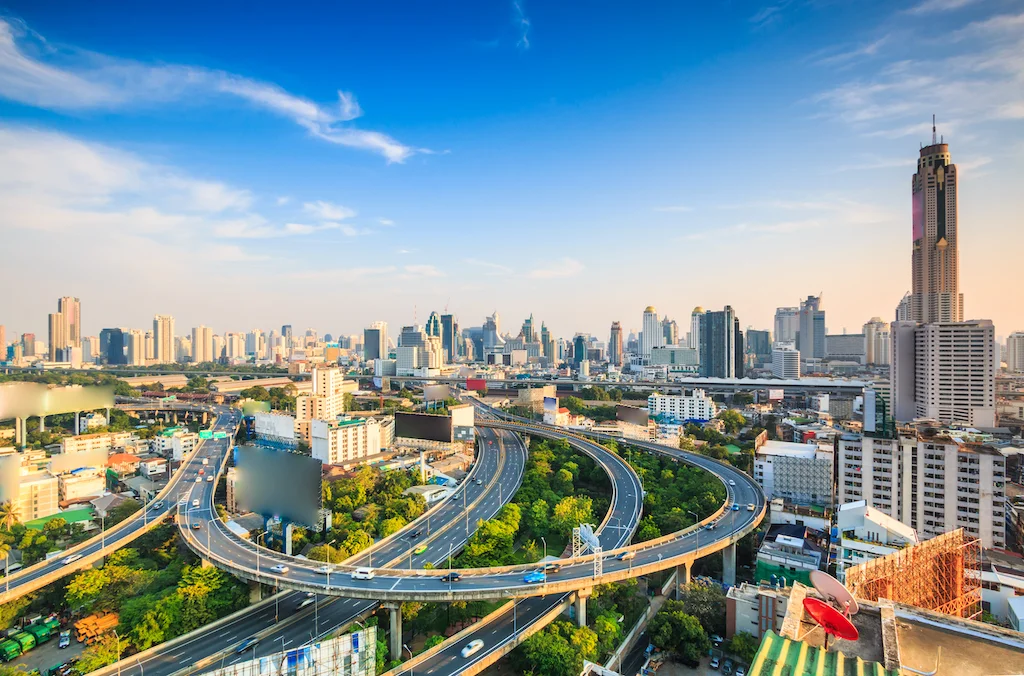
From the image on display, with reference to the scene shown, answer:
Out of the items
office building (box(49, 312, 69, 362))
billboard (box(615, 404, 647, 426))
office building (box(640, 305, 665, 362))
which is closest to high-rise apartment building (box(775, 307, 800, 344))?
office building (box(640, 305, 665, 362))

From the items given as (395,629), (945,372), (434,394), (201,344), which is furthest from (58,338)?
(945,372)

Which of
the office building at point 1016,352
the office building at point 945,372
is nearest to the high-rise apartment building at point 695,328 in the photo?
the office building at point 1016,352

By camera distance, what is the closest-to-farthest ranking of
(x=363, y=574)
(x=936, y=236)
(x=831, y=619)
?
(x=831, y=619), (x=363, y=574), (x=936, y=236)

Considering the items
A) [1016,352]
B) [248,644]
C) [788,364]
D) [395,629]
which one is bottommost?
[248,644]

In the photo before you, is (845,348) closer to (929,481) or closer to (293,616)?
(929,481)

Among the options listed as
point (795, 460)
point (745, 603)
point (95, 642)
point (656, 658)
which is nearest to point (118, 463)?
point (95, 642)

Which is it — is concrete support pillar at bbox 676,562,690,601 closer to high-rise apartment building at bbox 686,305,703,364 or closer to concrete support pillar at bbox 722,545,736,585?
concrete support pillar at bbox 722,545,736,585
